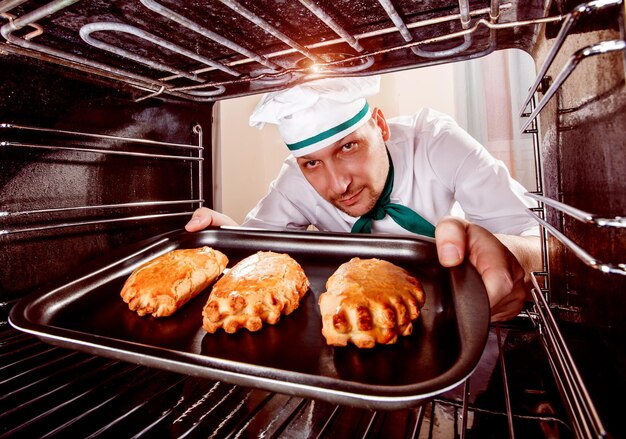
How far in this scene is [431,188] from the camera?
6.48 feet

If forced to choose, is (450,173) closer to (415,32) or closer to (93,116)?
(415,32)

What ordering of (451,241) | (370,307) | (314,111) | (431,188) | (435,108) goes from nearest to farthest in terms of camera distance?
(370,307) → (451,241) → (314,111) → (431,188) → (435,108)

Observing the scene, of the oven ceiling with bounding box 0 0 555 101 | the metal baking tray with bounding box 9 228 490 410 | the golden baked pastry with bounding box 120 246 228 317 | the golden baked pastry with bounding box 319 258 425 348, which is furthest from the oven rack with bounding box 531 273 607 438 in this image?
the golden baked pastry with bounding box 120 246 228 317

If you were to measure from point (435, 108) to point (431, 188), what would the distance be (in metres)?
2.06

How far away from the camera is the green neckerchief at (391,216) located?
176cm

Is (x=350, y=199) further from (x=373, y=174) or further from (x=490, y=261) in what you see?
(x=490, y=261)

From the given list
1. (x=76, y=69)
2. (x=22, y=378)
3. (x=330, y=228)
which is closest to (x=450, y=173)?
(x=330, y=228)

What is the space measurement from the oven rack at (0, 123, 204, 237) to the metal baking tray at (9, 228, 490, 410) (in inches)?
5.1

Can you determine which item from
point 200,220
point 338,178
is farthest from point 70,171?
point 338,178

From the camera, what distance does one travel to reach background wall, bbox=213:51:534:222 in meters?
3.14

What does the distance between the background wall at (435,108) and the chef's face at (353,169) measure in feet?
5.32

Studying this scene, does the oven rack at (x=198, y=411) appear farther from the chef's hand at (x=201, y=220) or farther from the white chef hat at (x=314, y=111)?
the white chef hat at (x=314, y=111)

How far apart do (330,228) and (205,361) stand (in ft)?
5.76

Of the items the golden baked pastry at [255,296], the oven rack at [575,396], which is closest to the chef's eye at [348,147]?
the golden baked pastry at [255,296]
